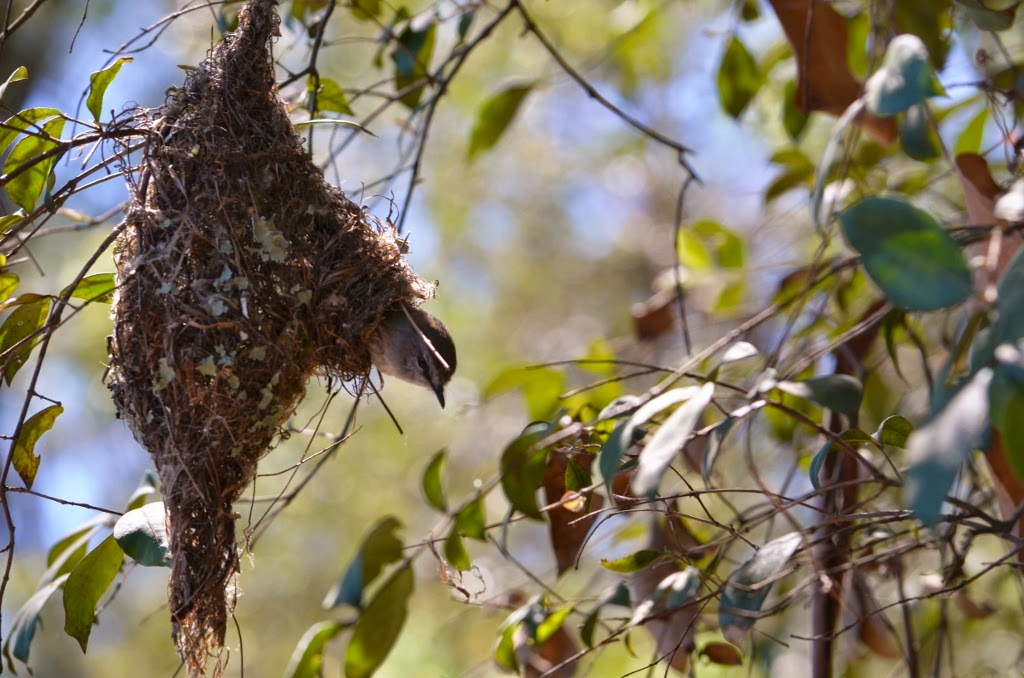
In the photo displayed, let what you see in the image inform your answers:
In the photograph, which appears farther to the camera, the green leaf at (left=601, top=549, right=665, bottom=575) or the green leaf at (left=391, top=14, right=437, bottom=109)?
the green leaf at (left=391, top=14, right=437, bottom=109)

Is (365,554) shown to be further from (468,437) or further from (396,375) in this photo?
(468,437)

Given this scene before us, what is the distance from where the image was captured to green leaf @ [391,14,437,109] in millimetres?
2219

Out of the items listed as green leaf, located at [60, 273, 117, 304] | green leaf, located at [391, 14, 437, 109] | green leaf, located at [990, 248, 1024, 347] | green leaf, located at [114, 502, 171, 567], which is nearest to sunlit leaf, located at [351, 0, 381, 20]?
green leaf, located at [391, 14, 437, 109]

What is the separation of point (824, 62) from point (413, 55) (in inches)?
41.0

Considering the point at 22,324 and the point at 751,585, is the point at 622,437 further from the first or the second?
the point at 22,324

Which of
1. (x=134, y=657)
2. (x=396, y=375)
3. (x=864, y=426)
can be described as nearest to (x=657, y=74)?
(x=864, y=426)

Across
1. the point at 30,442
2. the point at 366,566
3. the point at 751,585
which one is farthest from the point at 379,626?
the point at 751,585

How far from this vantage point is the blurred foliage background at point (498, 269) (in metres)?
3.47

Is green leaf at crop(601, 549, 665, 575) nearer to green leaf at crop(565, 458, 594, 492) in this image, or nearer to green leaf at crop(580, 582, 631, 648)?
green leaf at crop(580, 582, 631, 648)

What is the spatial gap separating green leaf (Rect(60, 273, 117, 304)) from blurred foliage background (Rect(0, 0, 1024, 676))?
1390mm

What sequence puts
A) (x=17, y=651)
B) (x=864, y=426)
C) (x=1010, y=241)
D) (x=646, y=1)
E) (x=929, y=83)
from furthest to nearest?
(x=646, y=1), (x=864, y=426), (x=1010, y=241), (x=17, y=651), (x=929, y=83)

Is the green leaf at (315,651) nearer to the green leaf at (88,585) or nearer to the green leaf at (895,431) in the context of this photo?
the green leaf at (88,585)

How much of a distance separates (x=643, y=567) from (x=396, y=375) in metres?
0.68

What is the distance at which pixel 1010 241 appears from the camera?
5.38 feet
